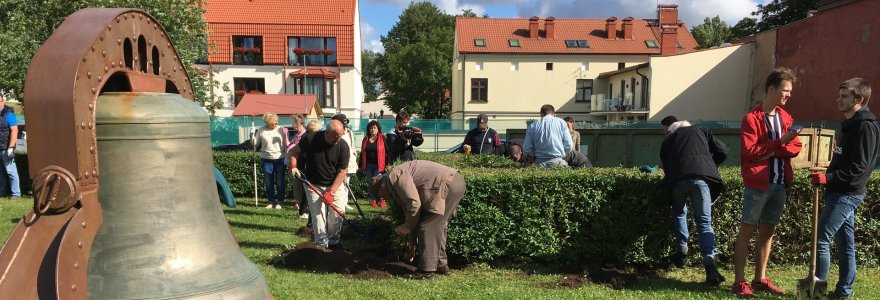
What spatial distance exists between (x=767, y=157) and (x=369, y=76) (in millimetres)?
78882

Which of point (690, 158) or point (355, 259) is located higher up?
point (690, 158)

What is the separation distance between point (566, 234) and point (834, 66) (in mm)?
25795

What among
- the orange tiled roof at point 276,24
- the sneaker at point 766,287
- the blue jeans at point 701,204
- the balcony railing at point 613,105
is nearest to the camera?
the sneaker at point 766,287

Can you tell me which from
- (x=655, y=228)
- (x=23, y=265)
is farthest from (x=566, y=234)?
(x=23, y=265)

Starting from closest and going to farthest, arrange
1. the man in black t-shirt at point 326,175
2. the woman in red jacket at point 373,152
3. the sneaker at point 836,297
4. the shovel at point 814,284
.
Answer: the shovel at point 814,284 → the sneaker at point 836,297 → the man in black t-shirt at point 326,175 → the woman in red jacket at point 373,152

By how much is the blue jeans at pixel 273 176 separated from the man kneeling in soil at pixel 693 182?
610cm

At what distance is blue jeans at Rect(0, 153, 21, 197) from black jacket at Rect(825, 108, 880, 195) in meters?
11.3

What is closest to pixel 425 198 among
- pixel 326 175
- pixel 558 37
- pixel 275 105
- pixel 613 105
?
pixel 326 175

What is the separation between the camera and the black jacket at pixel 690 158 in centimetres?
507

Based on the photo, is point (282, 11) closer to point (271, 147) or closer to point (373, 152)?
point (271, 147)

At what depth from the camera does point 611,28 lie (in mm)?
45625

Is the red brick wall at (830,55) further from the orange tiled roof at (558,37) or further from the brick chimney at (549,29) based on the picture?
the brick chimney at (549,29)

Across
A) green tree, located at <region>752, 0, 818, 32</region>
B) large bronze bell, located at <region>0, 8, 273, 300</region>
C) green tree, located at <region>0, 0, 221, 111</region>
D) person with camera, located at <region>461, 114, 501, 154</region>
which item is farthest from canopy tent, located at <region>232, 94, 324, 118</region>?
green tree, located at <region>752, 0, 818, 32</region>

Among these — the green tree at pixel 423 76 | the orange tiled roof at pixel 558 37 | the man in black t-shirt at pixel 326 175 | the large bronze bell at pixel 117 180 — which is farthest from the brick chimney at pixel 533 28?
the large bronze bell at pixel 117 180
